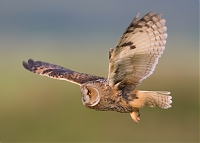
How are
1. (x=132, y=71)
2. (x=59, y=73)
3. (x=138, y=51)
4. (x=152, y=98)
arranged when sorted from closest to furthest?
(x=138, y=51) → (x=132, y=71) → (x=152, y=98) → (x=59, y=73)

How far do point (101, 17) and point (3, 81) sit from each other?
1805 inches

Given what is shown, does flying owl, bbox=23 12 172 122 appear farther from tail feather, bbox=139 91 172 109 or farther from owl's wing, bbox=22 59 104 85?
owl's wing, bbox=22 59 104 85

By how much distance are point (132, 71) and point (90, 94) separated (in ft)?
1.48

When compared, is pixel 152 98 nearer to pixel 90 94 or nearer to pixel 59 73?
pixel 90 94

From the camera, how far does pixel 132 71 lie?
213 inches

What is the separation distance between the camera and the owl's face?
17.9 ft

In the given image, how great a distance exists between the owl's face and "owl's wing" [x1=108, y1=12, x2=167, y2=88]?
0.16m

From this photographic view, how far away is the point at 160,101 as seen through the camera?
18.3 feet

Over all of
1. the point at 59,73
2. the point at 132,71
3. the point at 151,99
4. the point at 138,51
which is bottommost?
the point at 151,99

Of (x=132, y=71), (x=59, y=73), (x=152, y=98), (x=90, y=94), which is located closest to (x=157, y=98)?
(x=152, y=98)

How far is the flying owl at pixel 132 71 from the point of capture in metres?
5.19

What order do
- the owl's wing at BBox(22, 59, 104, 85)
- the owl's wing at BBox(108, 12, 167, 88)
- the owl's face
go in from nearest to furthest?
the owl's wing at BBox(108, 12, 167, 88), the owl's face, the owl's wing at BBox(22, 59, 104, 85)

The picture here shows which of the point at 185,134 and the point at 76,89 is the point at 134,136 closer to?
the point at 185,134

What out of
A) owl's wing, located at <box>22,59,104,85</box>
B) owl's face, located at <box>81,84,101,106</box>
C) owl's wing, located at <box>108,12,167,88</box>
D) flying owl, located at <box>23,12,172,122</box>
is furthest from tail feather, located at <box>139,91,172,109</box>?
owl's wing, located at <box>22,59,104,85</box>
